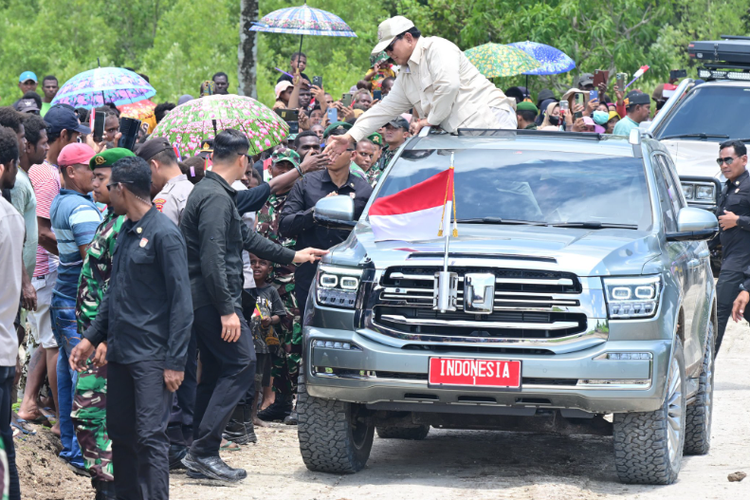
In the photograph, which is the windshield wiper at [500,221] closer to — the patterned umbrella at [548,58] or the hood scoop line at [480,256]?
the hood scoop line at [480,256]

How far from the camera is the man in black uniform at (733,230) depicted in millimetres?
11047

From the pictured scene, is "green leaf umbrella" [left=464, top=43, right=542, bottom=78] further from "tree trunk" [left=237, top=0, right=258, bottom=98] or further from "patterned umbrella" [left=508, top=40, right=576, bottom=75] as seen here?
"tree trunk" [left=237, top=0, right=258, bottom=98]

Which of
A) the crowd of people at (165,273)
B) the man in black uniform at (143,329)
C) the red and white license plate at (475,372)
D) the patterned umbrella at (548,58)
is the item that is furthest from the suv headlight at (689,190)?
the man in black uniform at (143,329)

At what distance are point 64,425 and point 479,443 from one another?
2971 mm

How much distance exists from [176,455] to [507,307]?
2464 mm

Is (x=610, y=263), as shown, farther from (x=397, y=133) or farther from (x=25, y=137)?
(x=397, y=133)

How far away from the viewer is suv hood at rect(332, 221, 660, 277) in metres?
6.74

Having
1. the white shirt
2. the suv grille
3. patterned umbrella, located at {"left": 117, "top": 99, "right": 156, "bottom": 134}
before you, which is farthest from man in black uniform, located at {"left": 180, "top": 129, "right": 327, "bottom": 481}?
patterned umbrella, located at {"left": 117, "top": 99, "right": 156, "bottom": 134}

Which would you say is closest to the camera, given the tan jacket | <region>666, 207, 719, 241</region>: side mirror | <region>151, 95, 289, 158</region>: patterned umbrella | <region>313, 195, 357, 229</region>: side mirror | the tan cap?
<region>666, 207, 719, 241</region>: side mirror

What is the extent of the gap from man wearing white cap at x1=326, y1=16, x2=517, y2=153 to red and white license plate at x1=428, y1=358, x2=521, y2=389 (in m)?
2.80

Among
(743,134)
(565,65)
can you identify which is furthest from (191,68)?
(743,134)

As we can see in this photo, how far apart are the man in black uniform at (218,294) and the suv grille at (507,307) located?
3.46 ft

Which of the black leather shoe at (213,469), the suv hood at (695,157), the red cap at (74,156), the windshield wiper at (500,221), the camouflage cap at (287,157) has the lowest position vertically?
the black leather shoe at (213,469)

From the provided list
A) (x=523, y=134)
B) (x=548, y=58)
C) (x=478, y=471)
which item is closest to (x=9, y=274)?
(x=478, y=471)
